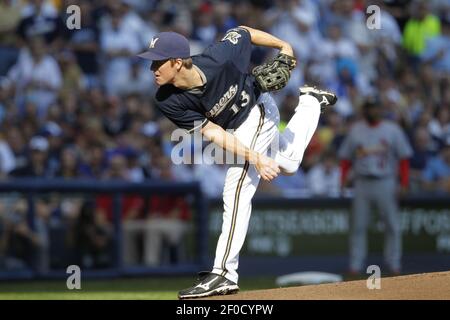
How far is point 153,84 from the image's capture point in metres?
15.8

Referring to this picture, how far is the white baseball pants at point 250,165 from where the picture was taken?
26.7 ft

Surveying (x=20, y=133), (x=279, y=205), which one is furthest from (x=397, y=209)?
(x=20, y=133)

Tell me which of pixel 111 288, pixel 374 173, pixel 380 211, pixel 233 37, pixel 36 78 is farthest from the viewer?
pixel 36 78

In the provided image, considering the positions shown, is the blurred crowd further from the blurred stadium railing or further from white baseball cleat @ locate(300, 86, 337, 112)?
white baseball cleat @ locate(300, 86, 337, 112)

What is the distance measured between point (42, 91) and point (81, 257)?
9.72 ft

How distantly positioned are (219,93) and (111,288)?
4.64 m

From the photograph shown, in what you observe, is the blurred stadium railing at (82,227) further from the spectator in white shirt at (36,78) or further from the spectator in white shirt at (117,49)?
the spectator in white shirt at (117,49)

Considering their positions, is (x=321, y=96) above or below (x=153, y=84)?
below

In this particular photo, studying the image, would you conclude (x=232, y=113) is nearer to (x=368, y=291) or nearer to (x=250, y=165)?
(x=250, y=165)

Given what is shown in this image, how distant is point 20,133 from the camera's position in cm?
1428

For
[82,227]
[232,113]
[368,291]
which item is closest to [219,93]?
[232,113]

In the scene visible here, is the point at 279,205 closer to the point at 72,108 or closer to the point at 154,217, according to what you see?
the point at 154,217

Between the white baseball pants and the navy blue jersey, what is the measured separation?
12 cm

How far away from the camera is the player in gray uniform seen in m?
14.0
